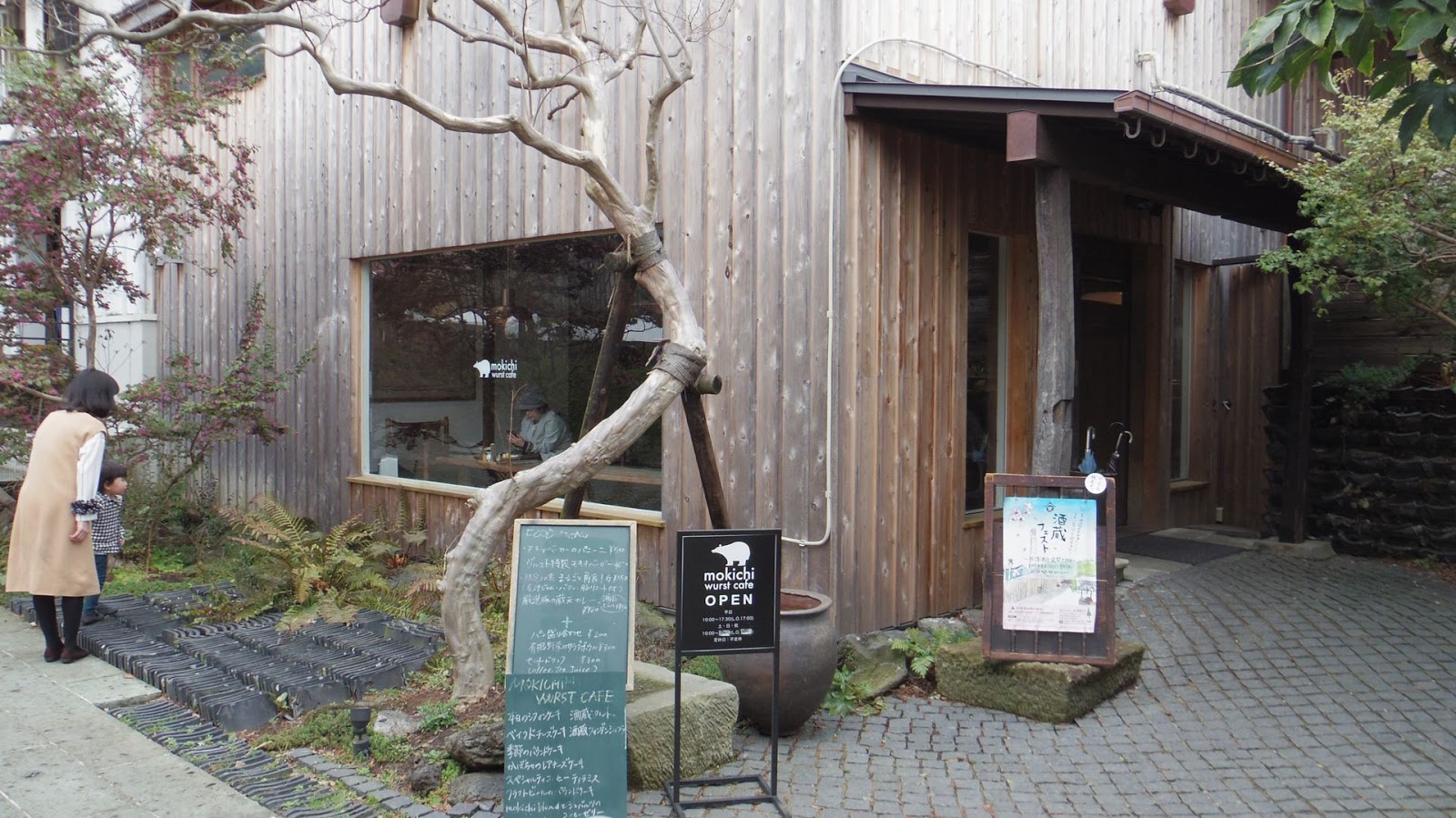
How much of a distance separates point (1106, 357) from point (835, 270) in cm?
476

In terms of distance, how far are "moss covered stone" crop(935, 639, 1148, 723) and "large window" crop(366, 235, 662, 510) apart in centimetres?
251

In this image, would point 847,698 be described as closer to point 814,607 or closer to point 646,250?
point 814,607

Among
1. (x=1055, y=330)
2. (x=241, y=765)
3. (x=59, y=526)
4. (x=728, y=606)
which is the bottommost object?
(x=241, y=765)

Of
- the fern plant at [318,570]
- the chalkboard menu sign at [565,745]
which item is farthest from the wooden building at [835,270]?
the chalkboard menu sign at [565,745]

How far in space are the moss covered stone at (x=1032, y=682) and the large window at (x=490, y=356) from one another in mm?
2506

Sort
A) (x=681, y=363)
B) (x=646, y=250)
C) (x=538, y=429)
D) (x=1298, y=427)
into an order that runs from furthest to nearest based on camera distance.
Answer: (x=1298, y=427), (x=538, y=429), (x=646, y=250), (x=681, y=363)

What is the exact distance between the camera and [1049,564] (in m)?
6.00

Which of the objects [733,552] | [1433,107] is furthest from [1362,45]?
[733,552]

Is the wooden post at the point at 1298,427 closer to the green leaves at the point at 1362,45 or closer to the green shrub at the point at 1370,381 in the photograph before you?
the green shrub at the point at 1370,381

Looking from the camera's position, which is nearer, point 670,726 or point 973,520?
point 670,726

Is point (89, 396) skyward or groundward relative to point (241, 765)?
skyward

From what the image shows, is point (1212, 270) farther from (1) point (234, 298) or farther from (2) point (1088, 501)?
(1) point (234, 298)

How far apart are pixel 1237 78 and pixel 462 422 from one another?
22.7 feet

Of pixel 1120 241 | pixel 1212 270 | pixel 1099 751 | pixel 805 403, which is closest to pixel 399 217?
pixel 805 403
